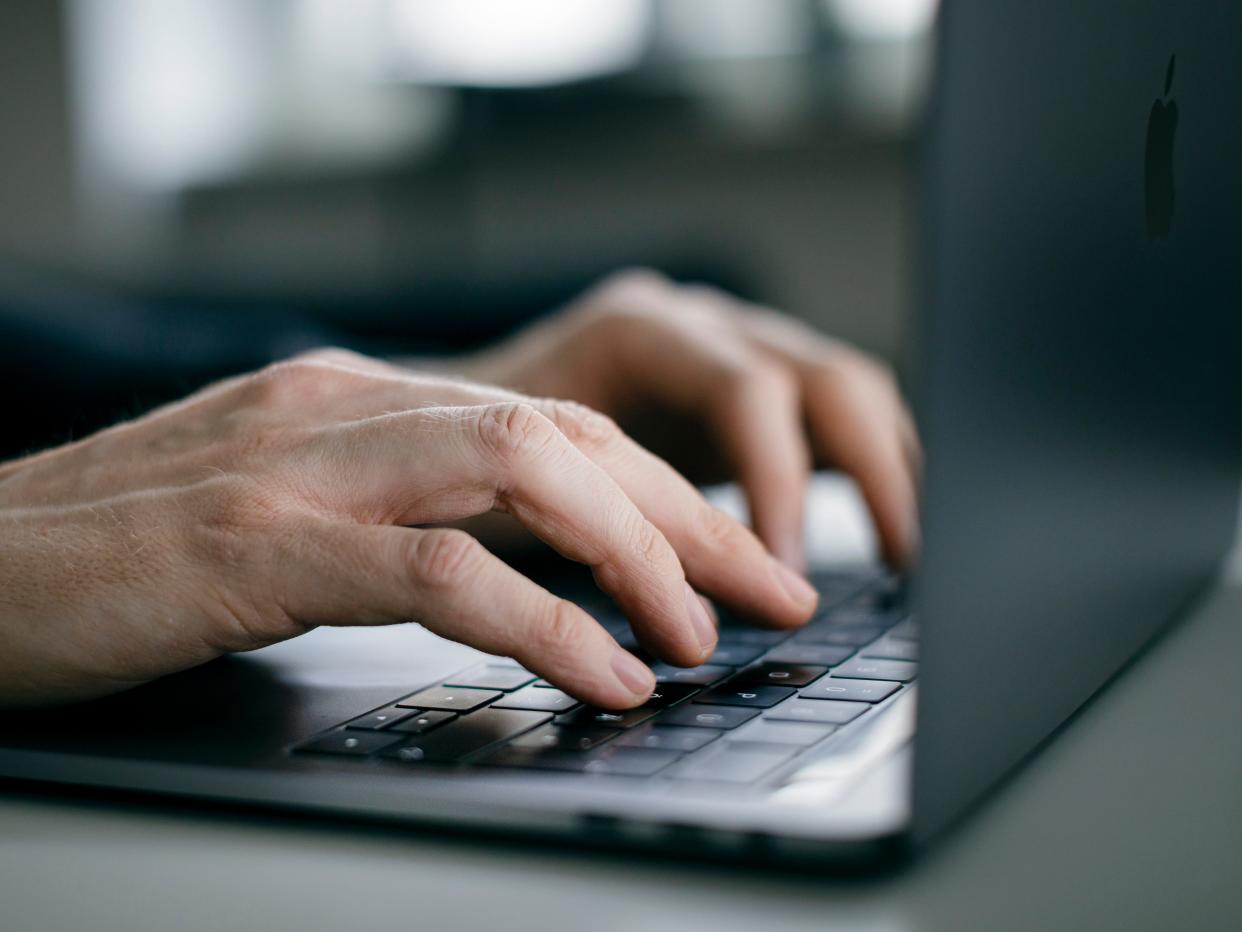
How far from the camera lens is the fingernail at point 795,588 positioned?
21.6 inches

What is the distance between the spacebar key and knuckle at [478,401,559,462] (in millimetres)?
94

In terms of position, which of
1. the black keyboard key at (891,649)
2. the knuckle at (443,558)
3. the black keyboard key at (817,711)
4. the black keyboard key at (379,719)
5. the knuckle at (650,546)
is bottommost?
the black keyboard key at (891,649)

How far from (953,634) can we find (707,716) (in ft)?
0.40

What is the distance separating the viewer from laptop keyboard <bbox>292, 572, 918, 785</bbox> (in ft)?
1.20

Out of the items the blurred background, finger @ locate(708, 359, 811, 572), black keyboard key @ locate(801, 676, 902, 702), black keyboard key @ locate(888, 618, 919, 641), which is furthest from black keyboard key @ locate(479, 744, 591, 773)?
the blurred background

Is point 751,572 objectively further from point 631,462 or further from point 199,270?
point 199,270

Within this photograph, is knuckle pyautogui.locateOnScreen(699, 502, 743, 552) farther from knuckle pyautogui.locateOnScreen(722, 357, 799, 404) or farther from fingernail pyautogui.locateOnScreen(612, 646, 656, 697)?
knuckle pyautogui.locateOnScreen(722, 357, 799, 404)

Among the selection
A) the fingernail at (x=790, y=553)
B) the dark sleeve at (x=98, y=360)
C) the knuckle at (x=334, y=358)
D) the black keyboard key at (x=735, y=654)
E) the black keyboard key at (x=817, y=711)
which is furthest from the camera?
the dark sleeve at (x=98, y=360)

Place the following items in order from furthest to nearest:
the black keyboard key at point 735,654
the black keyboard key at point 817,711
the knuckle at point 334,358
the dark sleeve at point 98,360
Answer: the dark sleeve at point 98,360, the knuckle at point 334,358, the black keyboard key at point 735,654, the black keyboard key at point 817,711

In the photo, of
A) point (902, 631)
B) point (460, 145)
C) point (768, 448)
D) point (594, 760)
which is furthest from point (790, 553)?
point (460, 145)

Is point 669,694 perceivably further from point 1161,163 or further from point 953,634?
point 1161,163

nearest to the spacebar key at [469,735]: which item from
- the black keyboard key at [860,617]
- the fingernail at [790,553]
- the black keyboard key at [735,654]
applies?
the black keyboard key at [735,654]

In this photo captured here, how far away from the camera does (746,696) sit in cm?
44

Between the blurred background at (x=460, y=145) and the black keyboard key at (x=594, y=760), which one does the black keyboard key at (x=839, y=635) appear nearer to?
the black keyboard key at (x=594, y=760)
